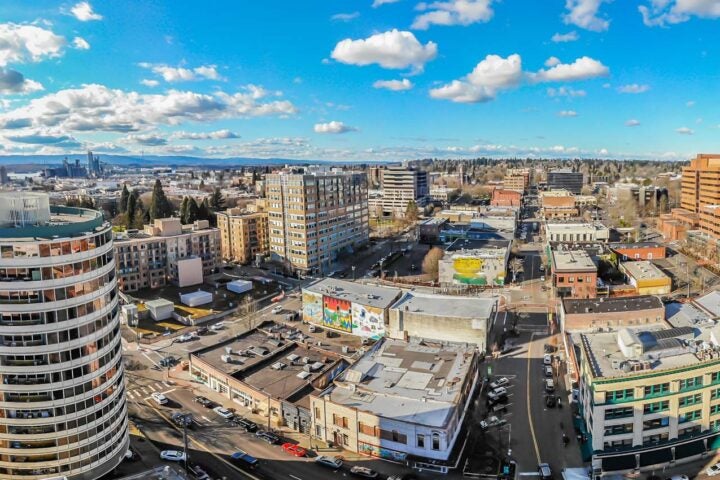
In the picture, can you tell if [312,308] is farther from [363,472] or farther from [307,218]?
[363,472]

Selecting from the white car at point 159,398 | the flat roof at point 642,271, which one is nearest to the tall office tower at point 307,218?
the white car at point 159,398

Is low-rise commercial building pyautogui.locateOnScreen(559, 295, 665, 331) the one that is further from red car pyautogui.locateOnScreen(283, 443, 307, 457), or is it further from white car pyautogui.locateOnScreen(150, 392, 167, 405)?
white car pyautogui.locateOnScreen(150, 392, 167, 405)

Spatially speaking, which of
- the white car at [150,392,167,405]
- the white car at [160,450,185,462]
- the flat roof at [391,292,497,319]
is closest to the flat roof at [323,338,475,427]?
the flat roof at [391,292,497,319]

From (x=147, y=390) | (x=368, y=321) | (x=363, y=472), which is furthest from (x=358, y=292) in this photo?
(x=363, y=472)

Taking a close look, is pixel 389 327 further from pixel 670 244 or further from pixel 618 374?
pixel 670 244

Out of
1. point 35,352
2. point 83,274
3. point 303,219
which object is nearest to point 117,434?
point 35,352

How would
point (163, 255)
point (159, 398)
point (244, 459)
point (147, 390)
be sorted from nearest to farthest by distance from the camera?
point (244, 459), point (159, 398), point (147, 390), point (163, 255)

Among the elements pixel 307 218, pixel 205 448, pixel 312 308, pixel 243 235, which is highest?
pixel 307 218

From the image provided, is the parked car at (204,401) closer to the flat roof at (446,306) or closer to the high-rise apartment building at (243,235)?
the flat roof at (446,306)
